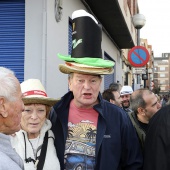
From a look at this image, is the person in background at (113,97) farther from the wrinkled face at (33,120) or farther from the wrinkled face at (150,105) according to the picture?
the wrinkled face at (33,120)

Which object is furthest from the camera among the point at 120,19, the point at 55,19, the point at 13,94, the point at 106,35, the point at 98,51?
the point at 106,35

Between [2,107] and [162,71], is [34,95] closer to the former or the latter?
[2,107]

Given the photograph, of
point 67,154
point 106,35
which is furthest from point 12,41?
point 106,35

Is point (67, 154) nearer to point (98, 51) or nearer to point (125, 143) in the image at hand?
point (125, 143)

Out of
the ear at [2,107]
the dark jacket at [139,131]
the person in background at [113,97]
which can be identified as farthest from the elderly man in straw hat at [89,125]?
the person in background at [113,97]

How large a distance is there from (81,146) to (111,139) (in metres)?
0.25

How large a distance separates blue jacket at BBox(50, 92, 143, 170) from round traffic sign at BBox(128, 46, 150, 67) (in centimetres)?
664

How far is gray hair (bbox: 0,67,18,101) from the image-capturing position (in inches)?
65.8

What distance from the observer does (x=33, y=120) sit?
2734mm

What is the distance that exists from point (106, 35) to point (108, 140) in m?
10.0

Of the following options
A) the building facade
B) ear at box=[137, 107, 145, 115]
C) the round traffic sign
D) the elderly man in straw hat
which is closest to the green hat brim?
the elderly man in straw hat

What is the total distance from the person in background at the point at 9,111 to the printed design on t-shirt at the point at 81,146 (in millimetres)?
938

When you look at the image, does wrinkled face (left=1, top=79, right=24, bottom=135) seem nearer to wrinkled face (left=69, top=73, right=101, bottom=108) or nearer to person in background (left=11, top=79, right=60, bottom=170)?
person in background (left=11, top=79, right=60, bottom=170)

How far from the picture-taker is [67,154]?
8.77 ft
